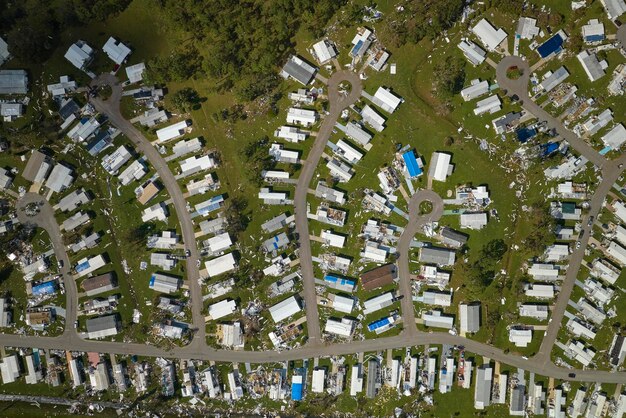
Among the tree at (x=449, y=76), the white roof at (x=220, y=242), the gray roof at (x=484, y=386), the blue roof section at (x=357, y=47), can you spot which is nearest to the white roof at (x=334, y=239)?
the white roof at (x=220, y=242)

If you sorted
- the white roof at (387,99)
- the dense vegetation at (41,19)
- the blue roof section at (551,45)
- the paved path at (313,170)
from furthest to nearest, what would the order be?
the paved path at (313,170)
the blue roof section at (551,45)
the white roof at (387,99)
the dense vegetation at (41,19)

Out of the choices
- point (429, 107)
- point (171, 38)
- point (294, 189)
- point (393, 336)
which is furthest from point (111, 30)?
point (393, 336)

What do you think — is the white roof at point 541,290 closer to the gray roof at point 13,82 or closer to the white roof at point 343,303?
the white roof at point 343,303

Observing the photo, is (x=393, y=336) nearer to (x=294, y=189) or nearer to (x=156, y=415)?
(x=294, y=189)

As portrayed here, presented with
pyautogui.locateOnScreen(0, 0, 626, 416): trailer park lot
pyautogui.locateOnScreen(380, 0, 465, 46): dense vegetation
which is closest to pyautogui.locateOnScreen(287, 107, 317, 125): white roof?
pyautogui.locateOnScreen(0, 0, 626, 416): trailer park lot

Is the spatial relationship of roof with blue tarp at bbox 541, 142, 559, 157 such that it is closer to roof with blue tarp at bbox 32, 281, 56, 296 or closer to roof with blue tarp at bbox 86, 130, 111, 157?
roof with blue tarp at bbox 86, 130, 111, 157

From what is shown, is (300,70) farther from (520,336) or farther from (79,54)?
(520,336)
